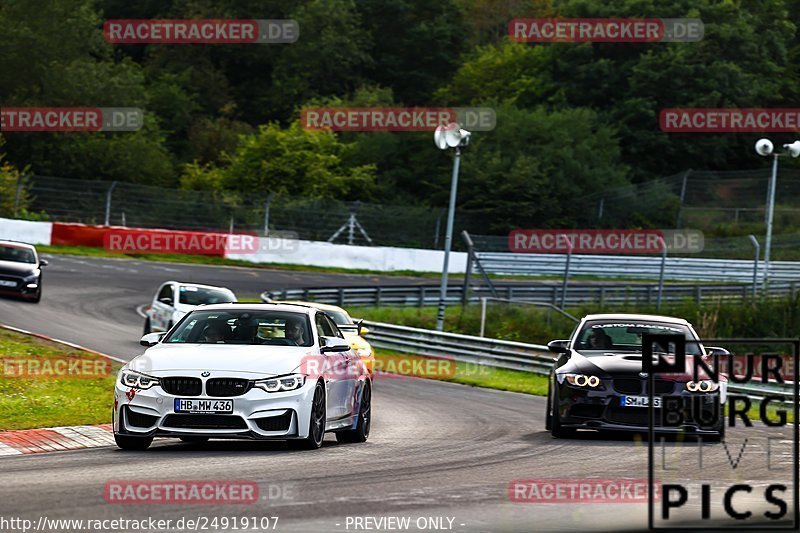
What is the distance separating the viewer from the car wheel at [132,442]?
1264cm

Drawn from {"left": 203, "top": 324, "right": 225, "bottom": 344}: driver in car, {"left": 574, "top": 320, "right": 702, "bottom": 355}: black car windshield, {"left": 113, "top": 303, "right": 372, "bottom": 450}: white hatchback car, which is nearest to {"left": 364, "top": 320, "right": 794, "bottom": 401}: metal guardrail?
{"left": 574, "top": 320, "right": 702, "bottom": 355}: black car windshield

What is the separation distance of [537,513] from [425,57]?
86545 mm

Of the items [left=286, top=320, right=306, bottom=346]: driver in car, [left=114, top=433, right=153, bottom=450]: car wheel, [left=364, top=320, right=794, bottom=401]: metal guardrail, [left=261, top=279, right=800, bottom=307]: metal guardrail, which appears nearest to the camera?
[left=114, top=433, right=153, bottom=450]: car wheel

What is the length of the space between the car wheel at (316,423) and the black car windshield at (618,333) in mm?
3903

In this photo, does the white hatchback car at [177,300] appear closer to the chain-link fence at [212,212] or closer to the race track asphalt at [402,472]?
the race track asphalt at [402,472]

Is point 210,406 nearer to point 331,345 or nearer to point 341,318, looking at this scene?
point 331,345

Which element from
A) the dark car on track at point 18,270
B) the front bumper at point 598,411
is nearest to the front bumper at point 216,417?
the front bumper at point 598,411

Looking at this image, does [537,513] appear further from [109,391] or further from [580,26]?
[580,26]

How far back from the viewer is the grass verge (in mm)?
15484

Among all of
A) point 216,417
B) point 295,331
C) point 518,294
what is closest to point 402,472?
point 216,417

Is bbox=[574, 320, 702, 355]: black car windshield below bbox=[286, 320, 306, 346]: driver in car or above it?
above

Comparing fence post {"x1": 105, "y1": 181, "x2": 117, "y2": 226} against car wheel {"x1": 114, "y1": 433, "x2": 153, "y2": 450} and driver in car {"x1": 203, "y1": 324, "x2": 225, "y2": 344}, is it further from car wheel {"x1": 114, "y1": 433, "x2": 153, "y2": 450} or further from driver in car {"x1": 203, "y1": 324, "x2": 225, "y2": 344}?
car wheel {"x1": 114, "y1": 433, "x2": 153, "y2": 450}

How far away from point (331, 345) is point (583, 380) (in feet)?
9.57

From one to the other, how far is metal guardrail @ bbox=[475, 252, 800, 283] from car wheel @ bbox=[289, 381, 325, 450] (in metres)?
33.6
